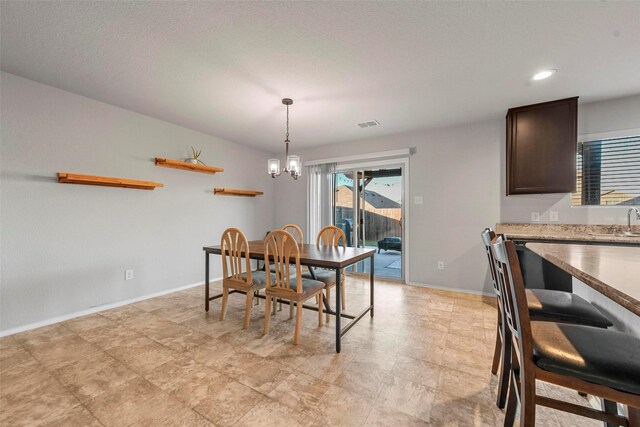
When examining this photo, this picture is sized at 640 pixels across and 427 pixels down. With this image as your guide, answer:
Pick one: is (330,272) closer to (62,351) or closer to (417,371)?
(417,371)

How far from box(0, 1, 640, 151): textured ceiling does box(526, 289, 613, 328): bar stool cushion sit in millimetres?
1751

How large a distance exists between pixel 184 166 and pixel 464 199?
157 inches

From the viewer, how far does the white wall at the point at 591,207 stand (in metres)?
2.89

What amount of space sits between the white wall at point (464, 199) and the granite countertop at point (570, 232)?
86 mm

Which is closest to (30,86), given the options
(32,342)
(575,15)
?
(32,342)

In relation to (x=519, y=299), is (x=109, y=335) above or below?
below

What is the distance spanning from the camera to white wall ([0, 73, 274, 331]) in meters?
2.50

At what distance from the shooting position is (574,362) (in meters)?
0.88

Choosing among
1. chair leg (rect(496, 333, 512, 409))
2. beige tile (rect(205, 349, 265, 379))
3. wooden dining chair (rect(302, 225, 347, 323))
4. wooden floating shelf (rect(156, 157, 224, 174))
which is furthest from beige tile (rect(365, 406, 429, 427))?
wooden floating shelf (rect(156, 157, 224, 174))

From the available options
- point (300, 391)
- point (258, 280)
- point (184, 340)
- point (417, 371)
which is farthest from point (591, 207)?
point (184, 340)

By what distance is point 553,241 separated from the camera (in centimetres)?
272

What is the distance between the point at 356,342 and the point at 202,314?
1727 millimetres

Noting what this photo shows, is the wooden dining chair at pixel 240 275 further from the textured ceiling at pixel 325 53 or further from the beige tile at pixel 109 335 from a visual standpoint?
the textured ceiling at pixel 325 53

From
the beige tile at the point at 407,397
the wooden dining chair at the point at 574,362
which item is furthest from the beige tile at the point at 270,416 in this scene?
the wooden dining chair at the point at 574,362
